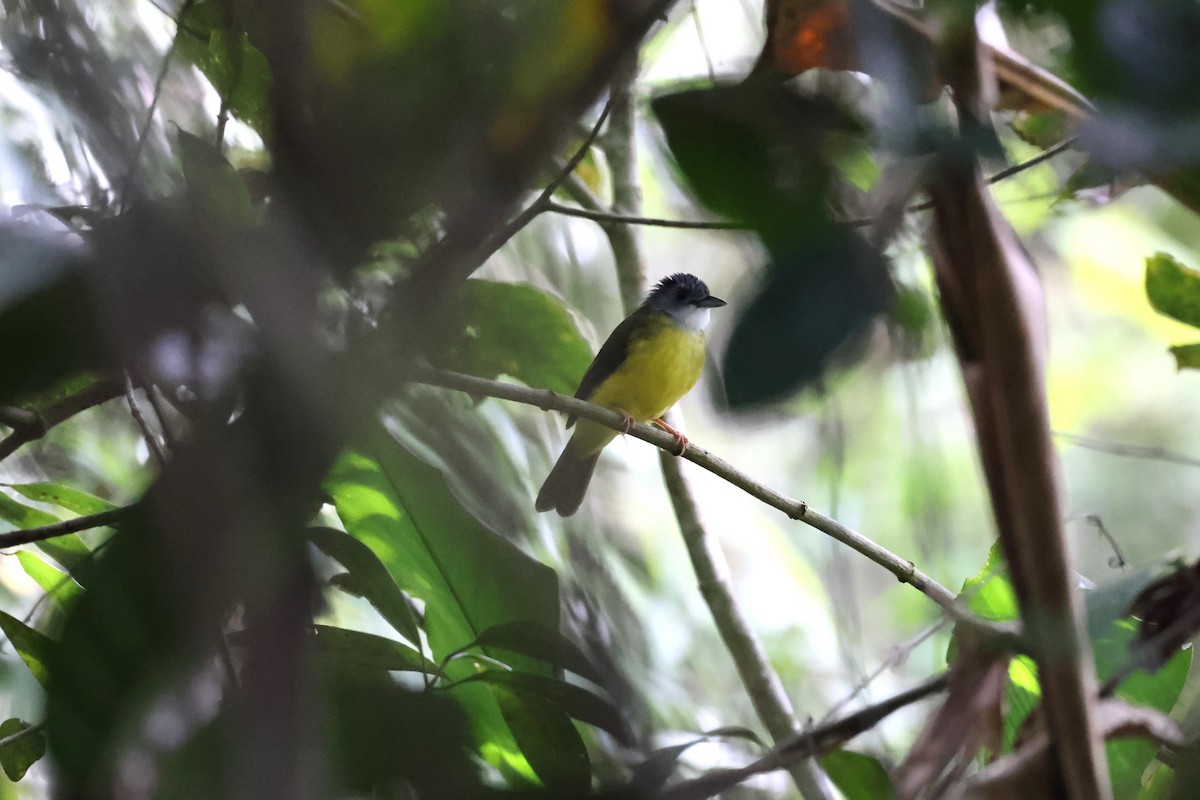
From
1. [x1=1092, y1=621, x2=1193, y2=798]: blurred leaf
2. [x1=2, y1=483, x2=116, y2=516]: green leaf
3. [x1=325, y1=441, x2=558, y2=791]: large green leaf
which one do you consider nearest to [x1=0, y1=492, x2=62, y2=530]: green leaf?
[x1=2, y1=483, x2=116, y2=516]: green leaf

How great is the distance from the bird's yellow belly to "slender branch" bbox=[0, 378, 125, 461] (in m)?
1.76

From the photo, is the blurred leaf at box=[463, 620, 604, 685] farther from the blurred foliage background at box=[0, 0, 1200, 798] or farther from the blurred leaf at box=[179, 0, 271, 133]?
the blurred leaf at box=[179, 0, 271, 133]

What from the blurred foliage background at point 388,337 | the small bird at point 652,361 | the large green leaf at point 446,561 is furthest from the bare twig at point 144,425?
the small bird at point 652,361

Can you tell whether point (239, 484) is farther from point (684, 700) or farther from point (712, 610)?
point (712, 610)

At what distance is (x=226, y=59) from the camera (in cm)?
73

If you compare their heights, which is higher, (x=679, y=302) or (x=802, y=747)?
(x=802, y=747)

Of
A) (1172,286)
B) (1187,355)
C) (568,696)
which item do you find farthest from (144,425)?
(1187,355)

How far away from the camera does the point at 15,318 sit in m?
0.52

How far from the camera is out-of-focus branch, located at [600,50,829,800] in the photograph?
5.70 feet

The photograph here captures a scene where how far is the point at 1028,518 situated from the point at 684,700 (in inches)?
24.1

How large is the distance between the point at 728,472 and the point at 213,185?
41.1 inches

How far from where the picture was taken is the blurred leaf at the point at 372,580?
833 mm

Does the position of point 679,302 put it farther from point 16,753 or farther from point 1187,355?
point 16,753

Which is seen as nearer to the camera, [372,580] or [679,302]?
[372,580]
